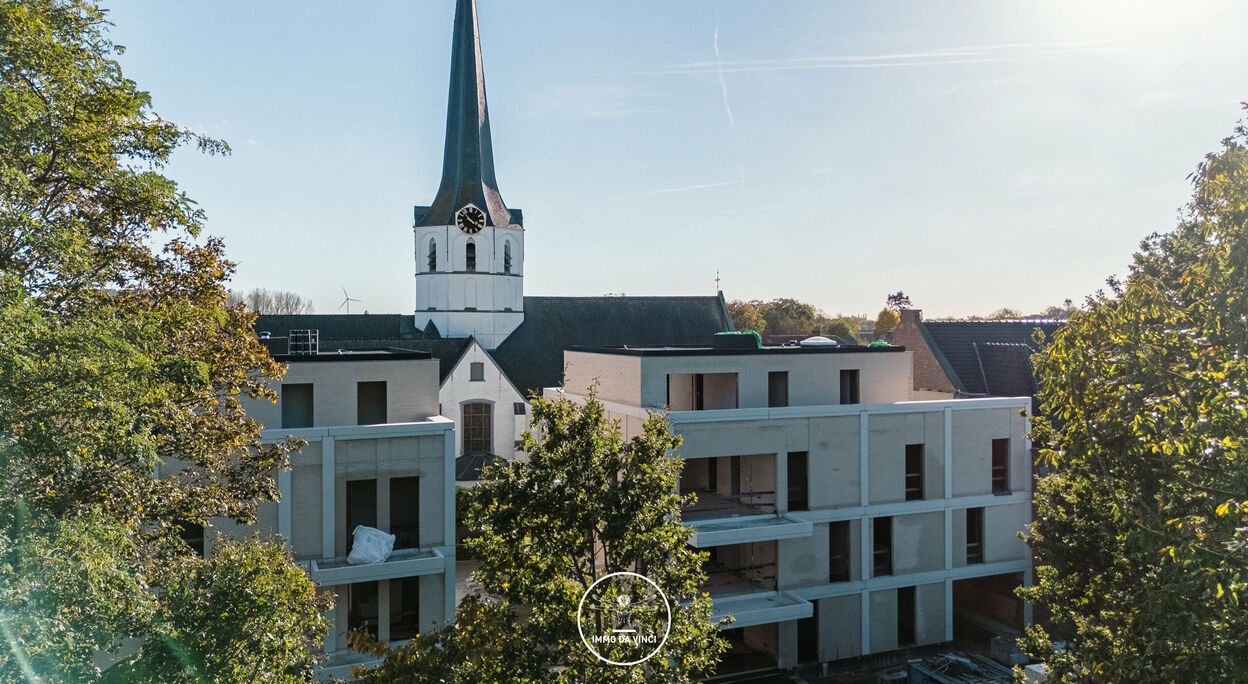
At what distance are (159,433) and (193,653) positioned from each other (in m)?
4.42

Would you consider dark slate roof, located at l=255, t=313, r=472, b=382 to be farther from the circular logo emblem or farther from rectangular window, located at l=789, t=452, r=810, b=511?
the circular logo emblem

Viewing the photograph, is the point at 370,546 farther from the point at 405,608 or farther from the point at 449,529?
the point at 405,608

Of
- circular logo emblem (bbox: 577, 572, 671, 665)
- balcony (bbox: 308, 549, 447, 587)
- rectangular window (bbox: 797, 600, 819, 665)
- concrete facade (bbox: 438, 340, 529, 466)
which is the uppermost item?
concrete facade (bbox: 438, 340, 529, 466)

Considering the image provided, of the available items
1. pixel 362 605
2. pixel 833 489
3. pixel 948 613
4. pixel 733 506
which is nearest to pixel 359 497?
pixel 362 605

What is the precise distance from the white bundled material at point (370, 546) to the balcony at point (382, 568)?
16 cm

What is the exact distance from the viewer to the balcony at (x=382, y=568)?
1817 centimetres

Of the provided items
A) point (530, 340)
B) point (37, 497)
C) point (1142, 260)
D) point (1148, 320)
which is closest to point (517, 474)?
point (37, 497)

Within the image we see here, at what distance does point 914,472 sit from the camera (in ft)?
82.6

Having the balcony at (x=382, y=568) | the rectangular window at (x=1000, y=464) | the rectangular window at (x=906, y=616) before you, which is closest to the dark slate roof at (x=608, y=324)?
the rectangular window at (x=1000, y=464)

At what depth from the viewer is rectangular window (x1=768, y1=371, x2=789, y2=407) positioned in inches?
965

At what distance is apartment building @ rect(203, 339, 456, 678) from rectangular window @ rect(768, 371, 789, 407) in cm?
958

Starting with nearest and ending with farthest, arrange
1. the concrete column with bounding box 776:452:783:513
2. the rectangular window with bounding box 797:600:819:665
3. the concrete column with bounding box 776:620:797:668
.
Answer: the concrete column with bounding box 776:620:797:668 < the concrete column with bounding box 776:452:783:513 < the rectangular window with bounding box 797:600:819:665

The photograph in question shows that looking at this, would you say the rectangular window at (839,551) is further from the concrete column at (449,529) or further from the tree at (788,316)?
the tree at (788,316)

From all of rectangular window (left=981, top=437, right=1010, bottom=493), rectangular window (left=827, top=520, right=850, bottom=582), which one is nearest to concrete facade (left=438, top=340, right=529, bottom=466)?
rectangular window (left=827, top=520, right=850, bottom=582)
